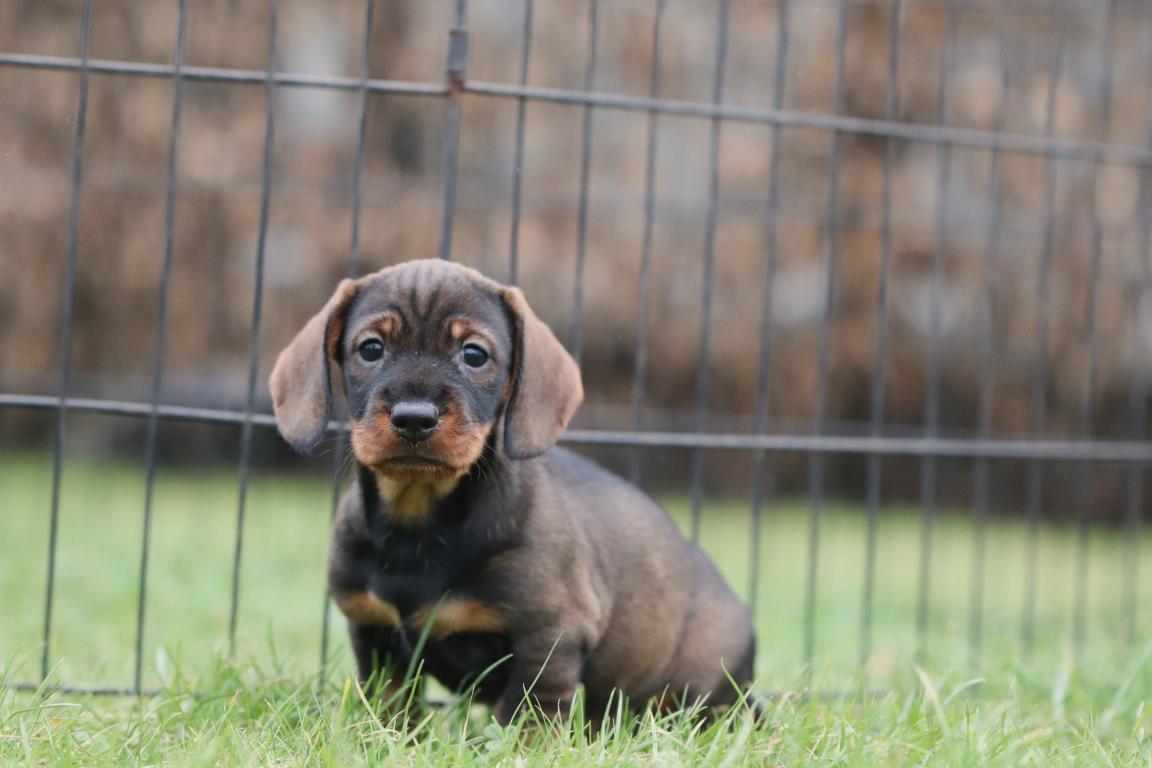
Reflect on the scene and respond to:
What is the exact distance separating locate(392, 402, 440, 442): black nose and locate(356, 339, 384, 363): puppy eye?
25 centimetres

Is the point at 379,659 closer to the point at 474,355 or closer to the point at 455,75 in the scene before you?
the point at 474,355

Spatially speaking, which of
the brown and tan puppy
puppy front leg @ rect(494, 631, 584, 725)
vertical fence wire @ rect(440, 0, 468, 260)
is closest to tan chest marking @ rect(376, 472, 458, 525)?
the brown and tan puppy

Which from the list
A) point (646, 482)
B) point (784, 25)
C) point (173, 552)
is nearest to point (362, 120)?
point (784, 25)

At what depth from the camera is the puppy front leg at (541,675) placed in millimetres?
3131

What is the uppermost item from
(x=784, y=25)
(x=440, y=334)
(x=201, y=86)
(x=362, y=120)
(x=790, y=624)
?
(x=201, y=86)

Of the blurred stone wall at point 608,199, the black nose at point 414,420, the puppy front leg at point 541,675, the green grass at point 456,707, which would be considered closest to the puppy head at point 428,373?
the black nose at point 414,420

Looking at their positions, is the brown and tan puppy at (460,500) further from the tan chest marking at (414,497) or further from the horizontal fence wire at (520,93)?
the horizontal fence wire at (520,93)

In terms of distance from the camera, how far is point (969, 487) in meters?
11.2

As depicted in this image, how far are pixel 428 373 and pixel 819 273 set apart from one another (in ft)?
26.4

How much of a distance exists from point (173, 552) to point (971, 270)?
6564 mm

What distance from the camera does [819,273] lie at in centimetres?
1073

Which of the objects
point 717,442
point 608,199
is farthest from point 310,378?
point 608,199

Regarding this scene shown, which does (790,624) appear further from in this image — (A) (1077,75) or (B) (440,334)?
(A) (1077,75)

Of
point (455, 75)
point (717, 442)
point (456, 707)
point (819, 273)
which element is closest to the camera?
point (456, 707)
